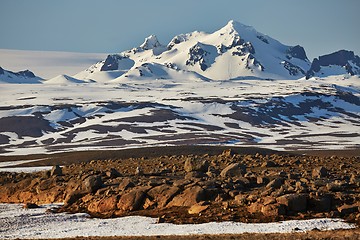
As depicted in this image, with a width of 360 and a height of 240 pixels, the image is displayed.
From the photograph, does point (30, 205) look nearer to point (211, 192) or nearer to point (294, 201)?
point (211, 192)

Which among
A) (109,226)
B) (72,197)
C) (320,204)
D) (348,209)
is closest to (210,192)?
(109,226)

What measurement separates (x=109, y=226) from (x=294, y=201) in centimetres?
746

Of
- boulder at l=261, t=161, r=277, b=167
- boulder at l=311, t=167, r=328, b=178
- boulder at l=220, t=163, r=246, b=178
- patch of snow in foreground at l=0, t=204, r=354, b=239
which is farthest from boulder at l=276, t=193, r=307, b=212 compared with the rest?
boulder at l=261, t=161, r=277, b=167

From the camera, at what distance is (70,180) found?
35125 mm

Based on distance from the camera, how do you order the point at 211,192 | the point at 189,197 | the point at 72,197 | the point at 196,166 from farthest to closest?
the point at 196,166 < the point at 72,197 < the point at 189,197 < the point at 211,192

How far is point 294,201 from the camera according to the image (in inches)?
1016

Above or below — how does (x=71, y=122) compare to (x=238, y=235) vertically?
below

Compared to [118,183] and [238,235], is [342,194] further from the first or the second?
[118,183]

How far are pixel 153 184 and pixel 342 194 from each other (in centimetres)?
877

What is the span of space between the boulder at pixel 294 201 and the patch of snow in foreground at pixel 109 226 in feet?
4.47

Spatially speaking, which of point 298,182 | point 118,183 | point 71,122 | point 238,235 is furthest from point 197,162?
point 71,122

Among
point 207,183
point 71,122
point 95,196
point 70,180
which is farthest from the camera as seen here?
point 71,122

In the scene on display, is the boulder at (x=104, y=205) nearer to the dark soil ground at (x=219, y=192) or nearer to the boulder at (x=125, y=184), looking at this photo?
the dark soil ground at (x=219, y=192)

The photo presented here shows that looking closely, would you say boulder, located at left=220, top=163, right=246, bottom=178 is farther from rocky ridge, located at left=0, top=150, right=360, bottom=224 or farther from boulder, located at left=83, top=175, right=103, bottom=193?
boulder, located at left=83, top=175, right=103, bottom=193
